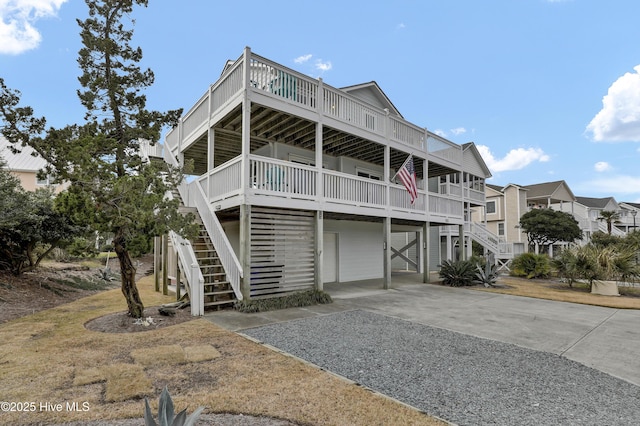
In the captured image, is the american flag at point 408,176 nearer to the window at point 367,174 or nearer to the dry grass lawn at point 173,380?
the window at point 367,174

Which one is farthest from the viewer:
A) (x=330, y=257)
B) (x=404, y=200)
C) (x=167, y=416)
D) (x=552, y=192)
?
(x=552, y=192)

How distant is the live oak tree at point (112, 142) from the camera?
6000mm

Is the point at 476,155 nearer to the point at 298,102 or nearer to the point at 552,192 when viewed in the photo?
the point at 298,102

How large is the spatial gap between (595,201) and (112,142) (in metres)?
58.6

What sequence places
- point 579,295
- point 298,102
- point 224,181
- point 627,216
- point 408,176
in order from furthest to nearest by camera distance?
point 627,216, point 408,176, point 579,295, point 298,102, point 224,181

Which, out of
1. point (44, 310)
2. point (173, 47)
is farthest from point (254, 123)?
point (44, 310)

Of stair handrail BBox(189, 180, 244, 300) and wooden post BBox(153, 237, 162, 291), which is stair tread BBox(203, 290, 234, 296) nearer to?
stair handrail BBox(189, 180, 244, 300)

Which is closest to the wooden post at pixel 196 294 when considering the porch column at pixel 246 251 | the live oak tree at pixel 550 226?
the porch column at pixel 246 251

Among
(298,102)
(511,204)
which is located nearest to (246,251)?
(298,102)

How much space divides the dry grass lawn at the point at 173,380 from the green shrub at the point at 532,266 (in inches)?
689

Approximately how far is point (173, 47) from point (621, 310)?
15171mm

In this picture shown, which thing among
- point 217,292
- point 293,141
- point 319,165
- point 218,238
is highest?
point 293,141

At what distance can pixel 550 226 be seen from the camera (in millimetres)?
22641

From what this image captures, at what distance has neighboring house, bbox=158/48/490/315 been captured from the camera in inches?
337
